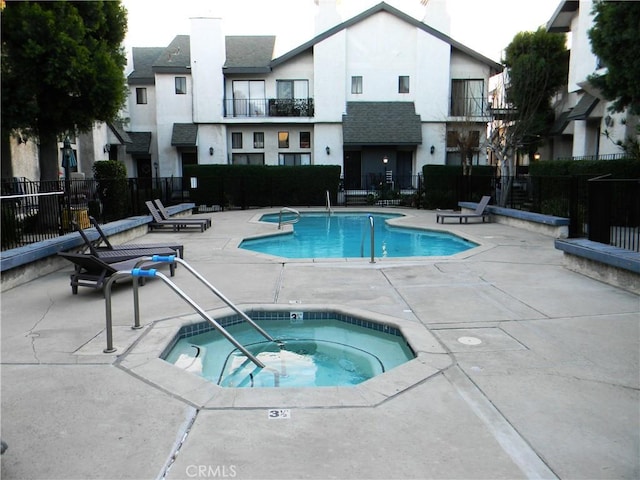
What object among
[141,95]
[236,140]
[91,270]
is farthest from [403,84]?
[91,270]

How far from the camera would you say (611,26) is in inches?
533

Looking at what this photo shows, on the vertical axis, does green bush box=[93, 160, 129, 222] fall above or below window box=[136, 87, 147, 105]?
below

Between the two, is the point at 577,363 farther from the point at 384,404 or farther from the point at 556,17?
the point at 556,17

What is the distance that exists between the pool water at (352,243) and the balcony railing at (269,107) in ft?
44.5

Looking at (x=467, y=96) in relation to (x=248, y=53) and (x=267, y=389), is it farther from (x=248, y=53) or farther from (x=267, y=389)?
(x=267, y=389)

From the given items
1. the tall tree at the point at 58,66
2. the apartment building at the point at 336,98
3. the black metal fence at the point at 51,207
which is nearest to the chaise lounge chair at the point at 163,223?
the black metal fence at the point at 51,207

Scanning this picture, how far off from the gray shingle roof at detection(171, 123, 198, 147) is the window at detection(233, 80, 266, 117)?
9.20ft

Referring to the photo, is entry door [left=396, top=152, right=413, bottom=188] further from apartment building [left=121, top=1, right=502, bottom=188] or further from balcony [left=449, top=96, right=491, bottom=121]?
balcony [left=449, top=96, right=491, bottom=121]

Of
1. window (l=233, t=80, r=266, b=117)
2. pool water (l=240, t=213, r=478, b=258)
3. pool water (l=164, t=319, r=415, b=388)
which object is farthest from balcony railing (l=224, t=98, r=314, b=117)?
pool water (l=164, t=319, r=415, b=388)

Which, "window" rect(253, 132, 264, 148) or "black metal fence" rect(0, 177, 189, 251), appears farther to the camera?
"window" rect(253, 132, 264, 148)

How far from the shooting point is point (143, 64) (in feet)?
116

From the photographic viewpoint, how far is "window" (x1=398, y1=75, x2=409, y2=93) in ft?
104

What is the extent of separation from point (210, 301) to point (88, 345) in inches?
82.4

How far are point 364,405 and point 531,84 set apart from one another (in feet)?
90.8
